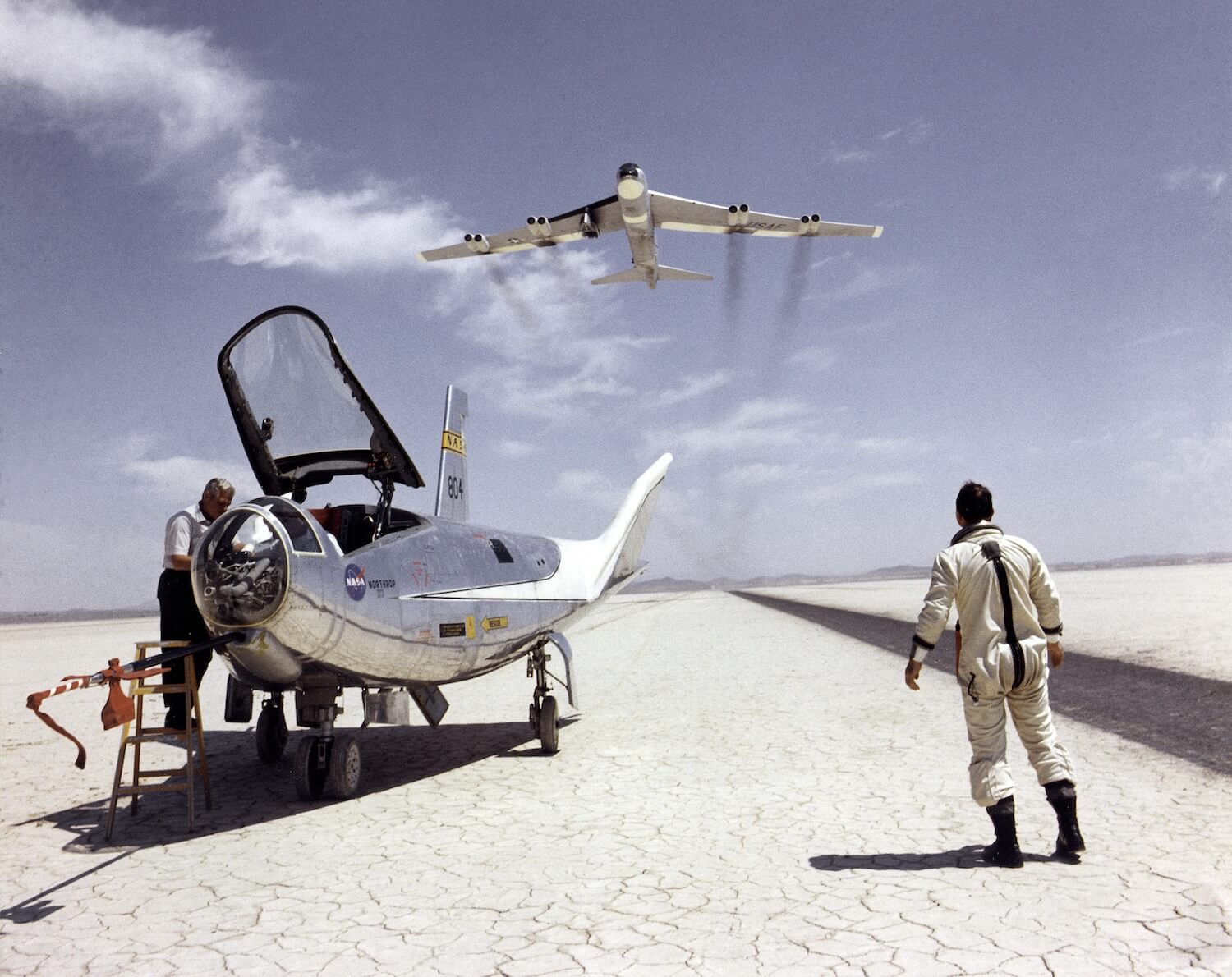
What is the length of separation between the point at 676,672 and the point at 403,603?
9123 millimetres

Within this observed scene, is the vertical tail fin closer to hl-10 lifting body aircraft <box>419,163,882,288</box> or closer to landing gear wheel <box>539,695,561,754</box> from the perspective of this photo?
landing gear wheel <box>539,695,561,754</box>

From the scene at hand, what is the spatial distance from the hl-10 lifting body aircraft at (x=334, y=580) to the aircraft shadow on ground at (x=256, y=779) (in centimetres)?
46

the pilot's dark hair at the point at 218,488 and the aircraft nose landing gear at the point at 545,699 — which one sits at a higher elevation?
the pilot's dark hair at the point at 218,488

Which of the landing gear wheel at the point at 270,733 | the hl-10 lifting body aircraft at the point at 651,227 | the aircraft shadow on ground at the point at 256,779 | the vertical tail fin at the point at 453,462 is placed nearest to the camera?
the aircraft shadow on ground at the point at 256,779

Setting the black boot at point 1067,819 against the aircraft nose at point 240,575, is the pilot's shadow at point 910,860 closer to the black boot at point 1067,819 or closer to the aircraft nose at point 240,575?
the black boot at point 1067,819

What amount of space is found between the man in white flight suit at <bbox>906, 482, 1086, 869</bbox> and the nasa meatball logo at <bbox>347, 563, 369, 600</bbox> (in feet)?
14.4

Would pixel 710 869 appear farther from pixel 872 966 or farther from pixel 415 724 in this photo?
pixel 415 724

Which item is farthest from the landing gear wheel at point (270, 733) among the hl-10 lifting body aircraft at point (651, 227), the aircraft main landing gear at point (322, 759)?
the hl-10 lifting body aircraft at point (651, 227)

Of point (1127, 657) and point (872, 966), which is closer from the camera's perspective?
point (872, 966)

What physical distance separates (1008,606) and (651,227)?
2284cm

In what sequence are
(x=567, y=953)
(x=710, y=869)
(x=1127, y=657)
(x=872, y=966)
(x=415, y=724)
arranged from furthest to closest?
(x=1127, y=657), (x=415, y=724), (x=710, y=869), (x=567, y=953), (x=872, y=966)

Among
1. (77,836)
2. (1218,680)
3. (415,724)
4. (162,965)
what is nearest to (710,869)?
(162,965)

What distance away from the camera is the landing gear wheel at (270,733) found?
912 cm

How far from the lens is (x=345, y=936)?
421 cm
